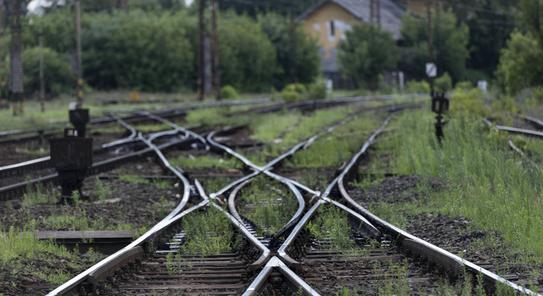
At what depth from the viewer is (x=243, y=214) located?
11.3m

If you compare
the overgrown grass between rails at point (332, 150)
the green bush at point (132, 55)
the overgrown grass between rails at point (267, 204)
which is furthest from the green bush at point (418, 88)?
the overgrown grass between rails at point (267, 204)

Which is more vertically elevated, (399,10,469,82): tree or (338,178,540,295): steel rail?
(399,10,469,82): tree

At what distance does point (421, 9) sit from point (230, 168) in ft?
342

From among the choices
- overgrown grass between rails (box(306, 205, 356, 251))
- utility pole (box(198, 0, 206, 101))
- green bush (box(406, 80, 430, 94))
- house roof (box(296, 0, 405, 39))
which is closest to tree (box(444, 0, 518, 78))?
house roof (box(296, 0, 405, 39))

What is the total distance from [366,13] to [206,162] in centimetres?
8136

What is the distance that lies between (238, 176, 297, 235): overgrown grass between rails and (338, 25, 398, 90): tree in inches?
2154

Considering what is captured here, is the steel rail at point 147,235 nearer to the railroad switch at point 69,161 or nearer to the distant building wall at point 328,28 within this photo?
the railroad switch at point 69,161

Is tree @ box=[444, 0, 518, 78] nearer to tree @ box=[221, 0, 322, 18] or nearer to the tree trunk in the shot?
tree @ box=[221, 0, 322, 18]

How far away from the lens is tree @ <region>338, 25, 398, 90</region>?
68.7 m

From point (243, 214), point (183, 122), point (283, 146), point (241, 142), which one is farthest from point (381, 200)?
point (183, 122)

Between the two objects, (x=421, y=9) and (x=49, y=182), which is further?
(x=421, y=9)

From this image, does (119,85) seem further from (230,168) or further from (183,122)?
(230,168)

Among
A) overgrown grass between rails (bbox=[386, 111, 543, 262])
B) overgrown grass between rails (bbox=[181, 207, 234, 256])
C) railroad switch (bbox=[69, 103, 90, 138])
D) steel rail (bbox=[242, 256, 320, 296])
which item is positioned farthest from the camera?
railroad switch (bbox=[69, 103, 90, 138])

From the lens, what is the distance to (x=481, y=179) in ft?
41.1
